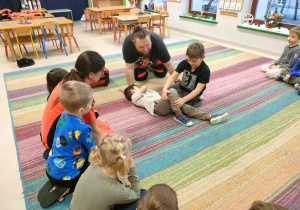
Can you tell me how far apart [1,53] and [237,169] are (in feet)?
18.1

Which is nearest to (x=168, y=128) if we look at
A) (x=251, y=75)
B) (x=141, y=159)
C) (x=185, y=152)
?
(x=185, y=152)

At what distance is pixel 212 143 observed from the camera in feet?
6.77

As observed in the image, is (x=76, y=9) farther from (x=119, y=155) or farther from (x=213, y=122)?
(x=119, y=155)

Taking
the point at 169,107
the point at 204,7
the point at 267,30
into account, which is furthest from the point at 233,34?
the point at 169,107

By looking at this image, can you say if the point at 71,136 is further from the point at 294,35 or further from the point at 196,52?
the point at 294,35

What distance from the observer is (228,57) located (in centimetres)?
439

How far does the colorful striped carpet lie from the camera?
5.22 ft

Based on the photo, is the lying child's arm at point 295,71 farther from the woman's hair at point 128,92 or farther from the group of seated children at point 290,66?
the woman's hair at point 128,92

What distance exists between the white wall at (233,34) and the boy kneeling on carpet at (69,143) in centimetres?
451

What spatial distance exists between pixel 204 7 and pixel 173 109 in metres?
5.02

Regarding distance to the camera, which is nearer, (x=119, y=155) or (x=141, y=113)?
(x=119, y=155)

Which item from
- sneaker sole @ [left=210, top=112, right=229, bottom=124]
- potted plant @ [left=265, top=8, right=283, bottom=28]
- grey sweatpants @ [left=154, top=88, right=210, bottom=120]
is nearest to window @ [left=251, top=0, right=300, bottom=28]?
potted plant @ [left=265, top=8, right=283, bottom=28]

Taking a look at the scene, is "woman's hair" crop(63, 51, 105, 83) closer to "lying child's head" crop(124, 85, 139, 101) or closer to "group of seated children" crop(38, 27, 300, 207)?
"group of seated children" crop(38, 27, 300, 207)

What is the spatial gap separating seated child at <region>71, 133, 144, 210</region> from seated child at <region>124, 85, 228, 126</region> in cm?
135
